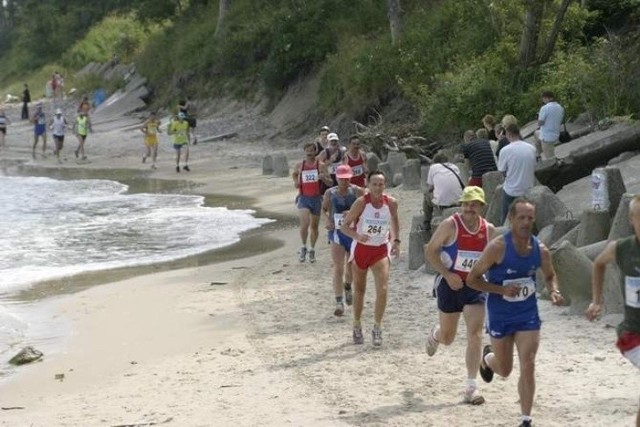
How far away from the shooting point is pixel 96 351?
1182cm

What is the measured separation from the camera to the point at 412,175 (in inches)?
902

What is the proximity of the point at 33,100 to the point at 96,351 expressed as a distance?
54.2m

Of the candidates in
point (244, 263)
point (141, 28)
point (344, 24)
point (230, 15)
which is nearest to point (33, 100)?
point (141, 28)

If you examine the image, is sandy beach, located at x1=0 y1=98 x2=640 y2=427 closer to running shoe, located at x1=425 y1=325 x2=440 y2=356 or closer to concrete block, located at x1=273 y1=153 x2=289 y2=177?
running shoe, located at x1=425 y1=325 x2=440 y2=356

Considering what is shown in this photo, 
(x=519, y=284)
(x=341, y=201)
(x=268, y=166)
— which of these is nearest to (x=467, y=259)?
(x=519, y=284)

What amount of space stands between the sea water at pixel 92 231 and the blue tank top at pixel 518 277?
5.97m

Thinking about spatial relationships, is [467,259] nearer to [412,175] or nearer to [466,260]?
[466,260]

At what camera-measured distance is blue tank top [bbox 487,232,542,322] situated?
26.0 feet

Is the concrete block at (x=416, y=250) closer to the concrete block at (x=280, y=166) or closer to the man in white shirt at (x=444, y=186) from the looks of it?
the man in white shirt at (x=444, y=186)

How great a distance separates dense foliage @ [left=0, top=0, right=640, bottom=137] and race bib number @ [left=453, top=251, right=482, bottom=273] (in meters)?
12.3

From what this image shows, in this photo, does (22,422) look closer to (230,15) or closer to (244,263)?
(244,263)

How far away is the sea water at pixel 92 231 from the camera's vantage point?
17281 mm

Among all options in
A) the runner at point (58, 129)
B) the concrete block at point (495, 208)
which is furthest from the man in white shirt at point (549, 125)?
the runner at point (58, 129)

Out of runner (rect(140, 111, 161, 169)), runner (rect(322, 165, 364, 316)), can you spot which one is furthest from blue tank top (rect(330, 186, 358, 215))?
runner (rect(140, 111, 161, 169))
